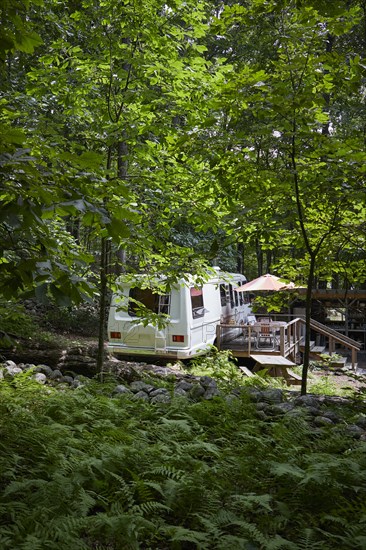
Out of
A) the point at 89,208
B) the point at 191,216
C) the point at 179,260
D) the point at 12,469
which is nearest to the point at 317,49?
the point at 191,216

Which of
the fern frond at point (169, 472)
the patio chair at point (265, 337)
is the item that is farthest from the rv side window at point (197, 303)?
A: the fern frond at point (169, 472)

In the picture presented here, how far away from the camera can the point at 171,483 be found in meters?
3.60

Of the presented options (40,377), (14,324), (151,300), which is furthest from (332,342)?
(40,377)

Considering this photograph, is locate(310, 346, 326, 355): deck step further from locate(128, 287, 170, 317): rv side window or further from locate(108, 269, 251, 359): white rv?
locate(128, 287, 170, 317): rv side window

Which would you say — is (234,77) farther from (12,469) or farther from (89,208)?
(12,469)

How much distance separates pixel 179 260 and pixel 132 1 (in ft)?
11.4

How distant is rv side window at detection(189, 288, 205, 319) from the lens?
14045 millimetres

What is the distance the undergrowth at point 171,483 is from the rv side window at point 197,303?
8413 mm

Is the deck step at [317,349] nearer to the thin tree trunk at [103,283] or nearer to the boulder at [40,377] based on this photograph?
the thin tree trunk at [103,283]

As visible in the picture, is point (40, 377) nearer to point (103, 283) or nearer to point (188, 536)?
point (103, 283)

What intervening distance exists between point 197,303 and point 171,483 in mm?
11001

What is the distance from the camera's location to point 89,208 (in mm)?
2863

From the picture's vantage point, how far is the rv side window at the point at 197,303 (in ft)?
46.1

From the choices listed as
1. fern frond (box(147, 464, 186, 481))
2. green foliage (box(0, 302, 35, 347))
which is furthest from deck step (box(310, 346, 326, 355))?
fern frond (box(147, 464, 186, 481))
